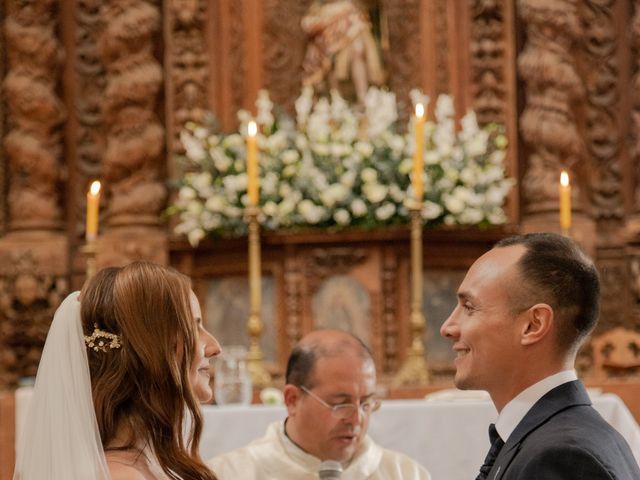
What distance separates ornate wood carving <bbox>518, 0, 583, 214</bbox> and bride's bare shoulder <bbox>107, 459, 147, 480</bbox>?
6495 millimetres

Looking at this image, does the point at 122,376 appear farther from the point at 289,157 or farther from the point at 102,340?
the point at 289,157

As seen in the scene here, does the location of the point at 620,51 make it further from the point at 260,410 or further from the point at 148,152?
the point at 260,410

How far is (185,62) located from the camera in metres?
9.57

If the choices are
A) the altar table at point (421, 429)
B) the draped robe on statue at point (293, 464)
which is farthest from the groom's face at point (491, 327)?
the altar table at point (421, 429)

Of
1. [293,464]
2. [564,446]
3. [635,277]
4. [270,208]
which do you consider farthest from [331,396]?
[635,277]

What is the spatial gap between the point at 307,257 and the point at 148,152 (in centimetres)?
163

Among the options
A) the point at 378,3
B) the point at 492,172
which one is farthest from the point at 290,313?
the point at 378,3

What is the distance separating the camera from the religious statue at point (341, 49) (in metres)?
9.37

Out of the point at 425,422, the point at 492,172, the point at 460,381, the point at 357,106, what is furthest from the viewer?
the point at 357,106

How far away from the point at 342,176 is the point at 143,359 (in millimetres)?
4818

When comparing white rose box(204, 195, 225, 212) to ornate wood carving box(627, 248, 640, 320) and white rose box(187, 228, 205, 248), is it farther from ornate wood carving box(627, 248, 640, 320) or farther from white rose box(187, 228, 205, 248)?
ornate wood carving box(627, 248, 640, 320)

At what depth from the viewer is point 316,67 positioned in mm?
9445

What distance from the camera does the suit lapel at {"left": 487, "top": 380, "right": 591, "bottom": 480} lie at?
2873mm

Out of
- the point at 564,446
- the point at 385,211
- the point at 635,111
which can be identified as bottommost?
the point at 564,446
